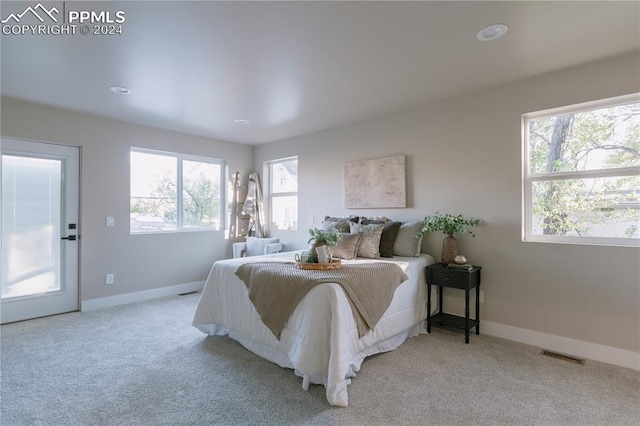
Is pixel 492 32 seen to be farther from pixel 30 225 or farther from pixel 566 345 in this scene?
pixel 30 225

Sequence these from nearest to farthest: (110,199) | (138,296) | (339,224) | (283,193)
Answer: (339,224), (110,199), (138,296), (283,193)

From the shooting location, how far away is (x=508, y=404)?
1952mm

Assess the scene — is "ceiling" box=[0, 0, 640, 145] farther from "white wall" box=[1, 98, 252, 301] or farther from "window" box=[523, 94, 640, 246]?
"window" box=[523, 94, 640, 246]

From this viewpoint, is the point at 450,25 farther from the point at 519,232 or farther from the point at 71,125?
the point at 71,125

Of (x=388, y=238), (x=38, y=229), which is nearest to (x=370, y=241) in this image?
(x=388, y=238)

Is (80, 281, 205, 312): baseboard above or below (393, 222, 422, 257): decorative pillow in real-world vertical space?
below

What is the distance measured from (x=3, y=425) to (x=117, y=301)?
2.56 meters

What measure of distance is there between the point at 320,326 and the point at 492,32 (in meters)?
2.31

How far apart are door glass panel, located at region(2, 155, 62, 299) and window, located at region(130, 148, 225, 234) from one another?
0.86 metres

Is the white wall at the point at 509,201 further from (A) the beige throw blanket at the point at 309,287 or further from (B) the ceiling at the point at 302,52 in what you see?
(A) the beige throw blanket at the point at 309,287

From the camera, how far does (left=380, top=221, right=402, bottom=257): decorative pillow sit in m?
3.35

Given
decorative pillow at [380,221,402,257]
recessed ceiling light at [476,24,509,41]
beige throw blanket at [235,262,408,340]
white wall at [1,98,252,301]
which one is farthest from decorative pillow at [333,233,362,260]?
white wall at [1,98,252,301]

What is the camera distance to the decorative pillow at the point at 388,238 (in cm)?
335

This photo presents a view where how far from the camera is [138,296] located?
432 cm
